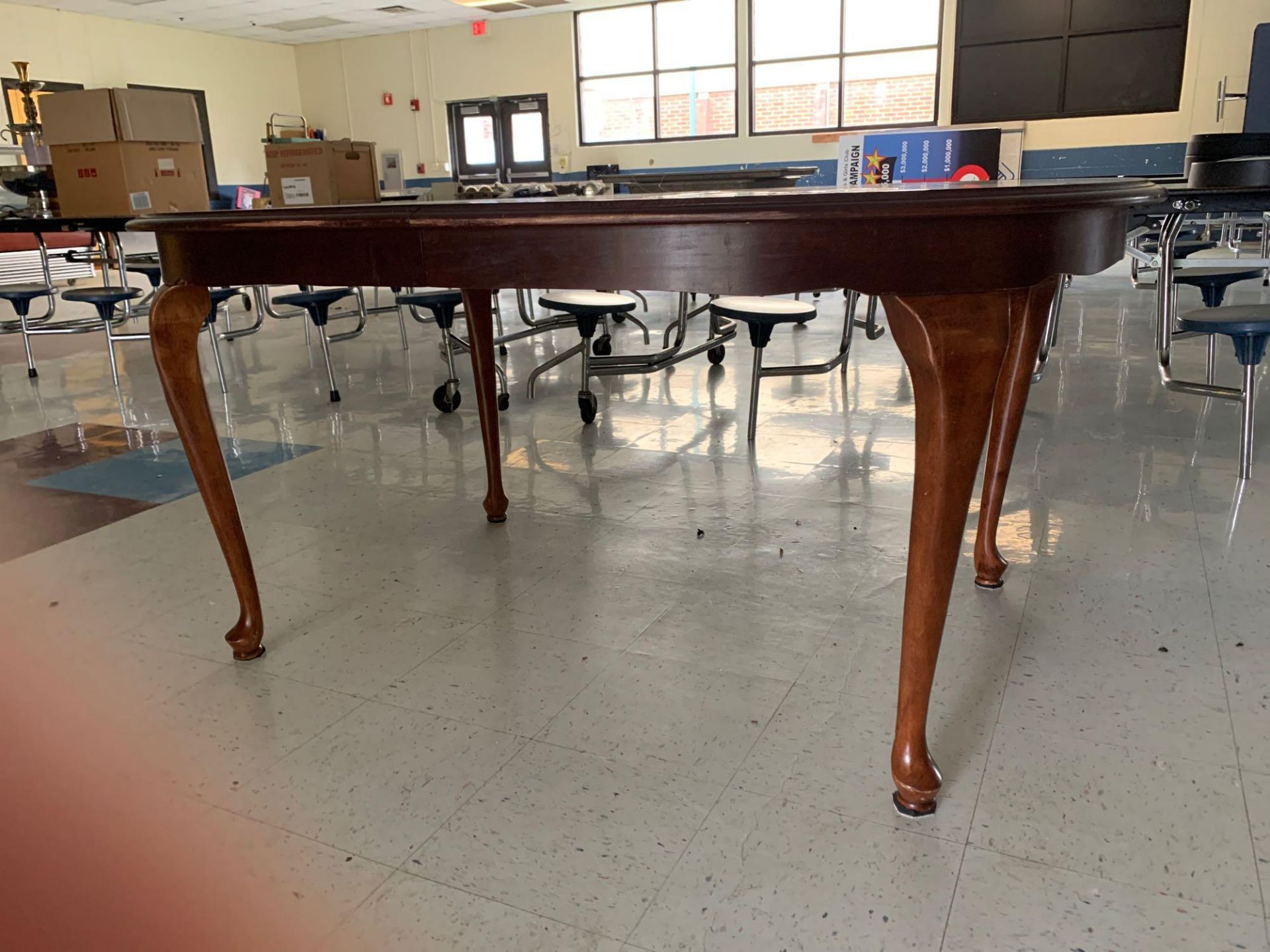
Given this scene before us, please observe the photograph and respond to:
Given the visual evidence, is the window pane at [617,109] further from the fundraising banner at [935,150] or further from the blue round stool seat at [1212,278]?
the blue round stool seat at [1212,278]

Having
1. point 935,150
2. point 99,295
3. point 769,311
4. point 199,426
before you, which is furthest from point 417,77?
point 199,426

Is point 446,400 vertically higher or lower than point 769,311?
lower

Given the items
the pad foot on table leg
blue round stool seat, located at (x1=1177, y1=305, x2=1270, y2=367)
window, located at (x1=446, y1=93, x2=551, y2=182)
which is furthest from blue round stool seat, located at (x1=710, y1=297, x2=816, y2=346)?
window, located at (x1=446, y1=93, x2=551, y2=182)

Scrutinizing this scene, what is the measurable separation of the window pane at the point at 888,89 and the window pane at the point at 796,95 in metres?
0.17

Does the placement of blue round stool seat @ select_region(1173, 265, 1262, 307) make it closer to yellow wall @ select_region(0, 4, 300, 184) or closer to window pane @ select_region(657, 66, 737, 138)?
window pane @ select_region(657, 66, 737, 138)

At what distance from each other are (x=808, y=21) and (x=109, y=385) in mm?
9272

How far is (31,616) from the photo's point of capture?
1.87 m

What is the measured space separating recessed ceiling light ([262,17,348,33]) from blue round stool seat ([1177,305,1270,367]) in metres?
12.2

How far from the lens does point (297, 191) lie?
4684 millimetres

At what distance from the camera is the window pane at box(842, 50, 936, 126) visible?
34.1ft

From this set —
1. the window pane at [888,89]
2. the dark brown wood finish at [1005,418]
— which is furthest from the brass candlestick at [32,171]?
the window pane at [888,89]

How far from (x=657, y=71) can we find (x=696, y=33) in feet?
2.15

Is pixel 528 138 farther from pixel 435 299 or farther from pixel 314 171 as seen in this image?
pixel 435 299

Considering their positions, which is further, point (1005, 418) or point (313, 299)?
point (313, 299)
